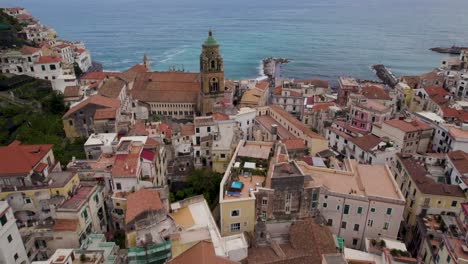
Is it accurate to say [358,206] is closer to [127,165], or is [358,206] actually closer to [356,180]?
[356,180]

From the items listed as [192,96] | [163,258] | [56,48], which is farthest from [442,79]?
[56,48]

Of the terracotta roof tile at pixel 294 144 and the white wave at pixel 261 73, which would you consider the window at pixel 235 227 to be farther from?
the white wave at pixel 261 73

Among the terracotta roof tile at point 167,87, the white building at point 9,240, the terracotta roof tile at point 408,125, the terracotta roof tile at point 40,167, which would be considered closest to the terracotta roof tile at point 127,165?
the terracotta roof tile at point 40,167

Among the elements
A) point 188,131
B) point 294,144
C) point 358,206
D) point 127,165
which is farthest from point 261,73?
point 358,206

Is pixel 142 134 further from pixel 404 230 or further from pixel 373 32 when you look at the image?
pixel 373 32

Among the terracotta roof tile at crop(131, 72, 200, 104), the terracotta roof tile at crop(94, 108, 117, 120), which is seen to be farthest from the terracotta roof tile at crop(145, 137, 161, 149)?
the terracotta roof tile at crop(131, 72, 200, 104)
